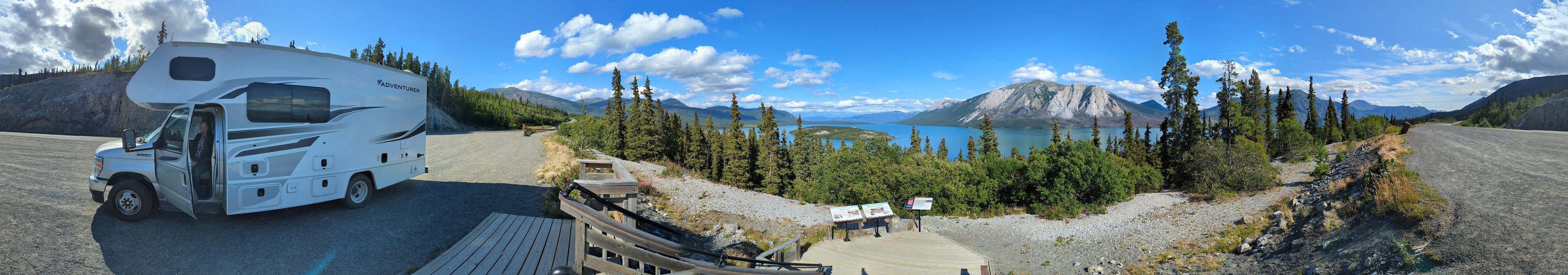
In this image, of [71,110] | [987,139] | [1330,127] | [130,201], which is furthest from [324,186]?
[1330,127]

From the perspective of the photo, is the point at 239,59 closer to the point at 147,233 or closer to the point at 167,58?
the point at 167,58

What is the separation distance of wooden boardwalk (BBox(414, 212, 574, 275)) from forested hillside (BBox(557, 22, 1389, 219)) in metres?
15.5

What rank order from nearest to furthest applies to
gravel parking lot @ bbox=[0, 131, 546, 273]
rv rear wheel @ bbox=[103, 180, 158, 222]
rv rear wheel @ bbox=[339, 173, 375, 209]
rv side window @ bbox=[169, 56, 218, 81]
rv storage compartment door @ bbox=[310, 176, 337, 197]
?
gravel parking lot @ bbox=[0, 131, 546, 273]
rv side window @ bbox=[169, 56, 218, 81]
rv rear wheel @ bbox=[103, 180, 158, 222]
rv storage compartment door @ bbox=[310, 176, 337, 197]
rv rear wheel @ bbox=[339, 173, 375, 209]

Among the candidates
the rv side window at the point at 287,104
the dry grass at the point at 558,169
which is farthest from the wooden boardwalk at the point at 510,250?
the dry grass at the point at 558,169

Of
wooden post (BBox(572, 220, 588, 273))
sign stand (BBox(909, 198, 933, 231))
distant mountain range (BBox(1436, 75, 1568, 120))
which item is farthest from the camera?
distant mountain range (BBox(1436, 75, 1568, 120))

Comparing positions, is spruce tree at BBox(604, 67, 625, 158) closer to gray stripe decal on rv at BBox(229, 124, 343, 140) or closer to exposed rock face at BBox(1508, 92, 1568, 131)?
gray stripe decal on rv at BBox(229, 124, 343, 140)

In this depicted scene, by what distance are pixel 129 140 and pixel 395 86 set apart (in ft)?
8.79

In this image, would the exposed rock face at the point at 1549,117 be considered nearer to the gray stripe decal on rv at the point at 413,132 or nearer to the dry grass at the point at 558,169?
the dry grass at the point at 558,169

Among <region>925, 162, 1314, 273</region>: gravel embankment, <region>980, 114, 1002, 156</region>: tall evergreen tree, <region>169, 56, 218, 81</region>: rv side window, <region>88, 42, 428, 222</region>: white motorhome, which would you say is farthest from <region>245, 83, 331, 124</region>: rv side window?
<region>980, 114, 1002, 156</region>: tall evergreen tree

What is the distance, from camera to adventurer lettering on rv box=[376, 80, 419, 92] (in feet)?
24.3

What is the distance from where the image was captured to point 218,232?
5895 millimetres

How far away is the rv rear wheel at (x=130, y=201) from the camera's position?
19.2ft

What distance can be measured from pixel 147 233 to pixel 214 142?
3.88ft

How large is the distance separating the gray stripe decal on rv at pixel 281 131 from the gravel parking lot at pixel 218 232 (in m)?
1.14
